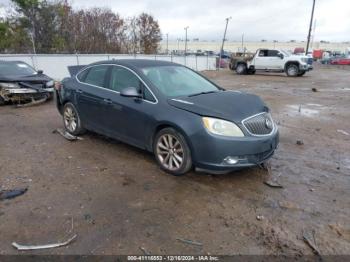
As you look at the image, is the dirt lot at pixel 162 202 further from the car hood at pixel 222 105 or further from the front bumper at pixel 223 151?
the car hood at pixel 222 105

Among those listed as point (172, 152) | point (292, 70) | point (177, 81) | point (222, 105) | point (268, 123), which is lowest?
point (292, 70)

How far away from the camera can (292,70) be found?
23781 millimetres

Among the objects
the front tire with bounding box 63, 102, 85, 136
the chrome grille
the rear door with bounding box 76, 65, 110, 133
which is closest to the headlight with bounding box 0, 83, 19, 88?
the front tire with bounding box 63, 102, 85, 136

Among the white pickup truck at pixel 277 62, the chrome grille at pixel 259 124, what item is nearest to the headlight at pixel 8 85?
the chrome grille at pixel 259 124

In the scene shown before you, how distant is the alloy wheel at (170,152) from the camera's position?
167 inches

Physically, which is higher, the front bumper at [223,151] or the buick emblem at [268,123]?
the buick emblem at [268,123]

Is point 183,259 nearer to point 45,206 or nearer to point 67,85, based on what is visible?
point 45,206

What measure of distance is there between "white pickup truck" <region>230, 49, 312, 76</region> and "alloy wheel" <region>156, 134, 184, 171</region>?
21500mm

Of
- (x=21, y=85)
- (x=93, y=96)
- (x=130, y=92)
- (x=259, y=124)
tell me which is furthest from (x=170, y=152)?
(x=21, y=85)

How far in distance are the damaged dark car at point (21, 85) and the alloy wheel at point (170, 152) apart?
6973 millimetres

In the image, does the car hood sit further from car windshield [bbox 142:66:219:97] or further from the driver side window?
the driver side window

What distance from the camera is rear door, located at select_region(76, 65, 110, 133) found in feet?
17.4

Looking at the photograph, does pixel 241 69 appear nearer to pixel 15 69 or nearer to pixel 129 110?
pixel 15 69

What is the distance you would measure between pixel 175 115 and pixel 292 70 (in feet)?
72.1
